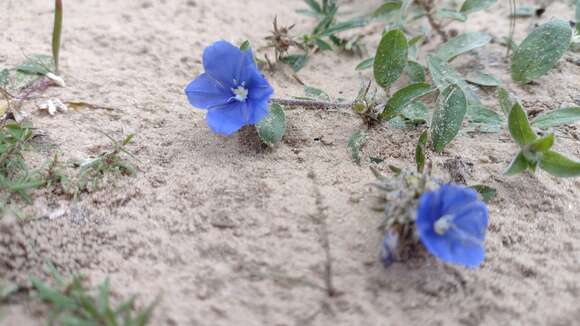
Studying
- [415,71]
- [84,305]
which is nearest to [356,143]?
[415,71]

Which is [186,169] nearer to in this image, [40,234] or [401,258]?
[40,234]

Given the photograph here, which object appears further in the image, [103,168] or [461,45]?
[461,45]

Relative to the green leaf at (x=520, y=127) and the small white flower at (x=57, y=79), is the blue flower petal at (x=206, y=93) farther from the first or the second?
the green leaf at (x=520, y=127)

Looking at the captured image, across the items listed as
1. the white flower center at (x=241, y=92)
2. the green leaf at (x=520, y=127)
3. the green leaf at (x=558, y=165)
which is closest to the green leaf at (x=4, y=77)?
the white flower center at (x=241, y=92)

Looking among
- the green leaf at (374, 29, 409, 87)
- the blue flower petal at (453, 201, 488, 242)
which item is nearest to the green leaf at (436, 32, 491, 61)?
the green leaf at (374, 29, 409, 87)

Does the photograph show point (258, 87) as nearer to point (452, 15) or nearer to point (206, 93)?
point (206, 93)
